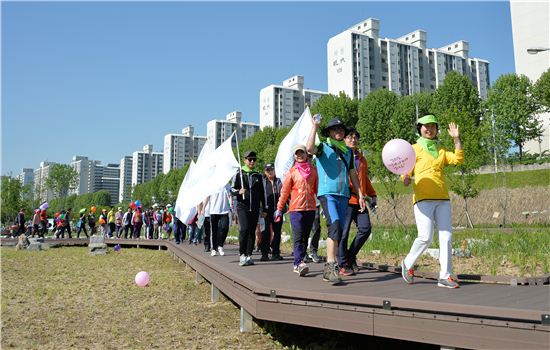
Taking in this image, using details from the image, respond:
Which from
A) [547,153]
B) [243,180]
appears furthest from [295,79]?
[243,180]

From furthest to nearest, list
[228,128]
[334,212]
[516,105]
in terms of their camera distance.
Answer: [228,128]
[516,105]
[334,212]

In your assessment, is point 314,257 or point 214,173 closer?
point 314,257

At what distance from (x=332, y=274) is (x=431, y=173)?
174 cm

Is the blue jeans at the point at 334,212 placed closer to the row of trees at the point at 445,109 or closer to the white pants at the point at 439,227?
the white pants at the point at 439,227

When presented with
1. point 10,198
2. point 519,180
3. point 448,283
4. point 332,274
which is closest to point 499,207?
point 519,180

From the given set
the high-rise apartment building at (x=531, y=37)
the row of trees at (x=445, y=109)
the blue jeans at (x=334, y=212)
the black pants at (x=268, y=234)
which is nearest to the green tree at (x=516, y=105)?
the row of trees at (x=445, y=109)

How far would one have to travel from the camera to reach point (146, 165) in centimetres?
18288

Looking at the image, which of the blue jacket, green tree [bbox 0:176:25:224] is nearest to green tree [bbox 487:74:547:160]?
the blue jacket

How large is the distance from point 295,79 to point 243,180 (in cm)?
12402

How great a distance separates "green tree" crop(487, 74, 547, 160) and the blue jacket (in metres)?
45.9

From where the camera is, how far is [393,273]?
680cm

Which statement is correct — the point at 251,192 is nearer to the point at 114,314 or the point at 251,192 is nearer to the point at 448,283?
the point at 114,314

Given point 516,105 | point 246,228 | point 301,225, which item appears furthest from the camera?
point 516,105

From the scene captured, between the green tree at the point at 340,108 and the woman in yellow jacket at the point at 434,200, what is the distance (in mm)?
48280
